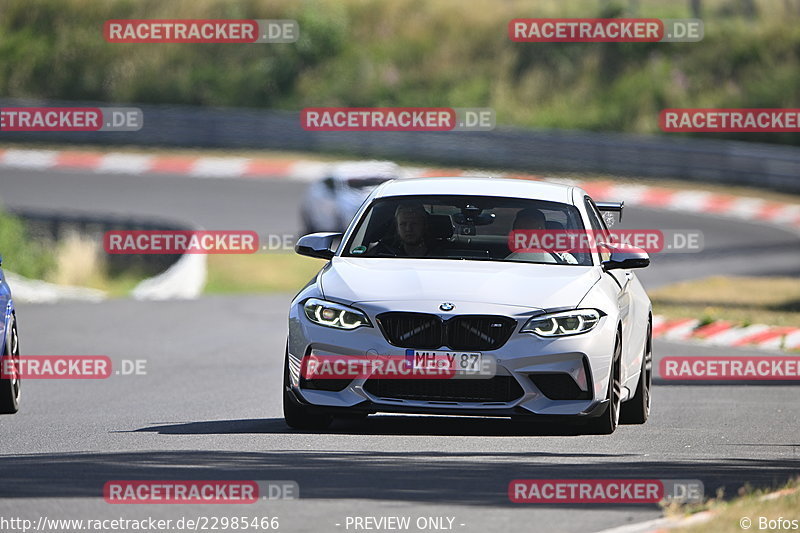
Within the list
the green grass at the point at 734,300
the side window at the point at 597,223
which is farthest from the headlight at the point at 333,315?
the green grass at the point at 734,300

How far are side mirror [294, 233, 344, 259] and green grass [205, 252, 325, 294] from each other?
1580 centimetres

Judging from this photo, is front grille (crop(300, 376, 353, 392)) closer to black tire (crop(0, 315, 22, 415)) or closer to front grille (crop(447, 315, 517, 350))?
front grille (crop(447, 315, 517, 350))

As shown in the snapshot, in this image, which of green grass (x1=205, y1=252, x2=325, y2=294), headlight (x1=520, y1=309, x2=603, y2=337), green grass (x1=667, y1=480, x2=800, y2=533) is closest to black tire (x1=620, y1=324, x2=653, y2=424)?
headlight (x1=520, y1=309, x2=603, y2=337)

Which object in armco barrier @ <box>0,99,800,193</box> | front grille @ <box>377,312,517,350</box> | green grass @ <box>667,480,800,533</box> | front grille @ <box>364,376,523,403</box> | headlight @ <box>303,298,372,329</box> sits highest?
armco barrier @ <box>0,99,800,193</box>

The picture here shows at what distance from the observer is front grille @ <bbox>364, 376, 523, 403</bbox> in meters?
9.85

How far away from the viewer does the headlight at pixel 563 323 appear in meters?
9.86

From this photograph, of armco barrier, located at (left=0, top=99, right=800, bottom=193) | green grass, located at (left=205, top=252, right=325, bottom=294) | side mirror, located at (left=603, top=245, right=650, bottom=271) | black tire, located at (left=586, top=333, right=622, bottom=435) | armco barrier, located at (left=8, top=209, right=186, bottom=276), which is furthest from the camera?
armco barrier, located at (left=0, top=99, right=800, bottom=193)

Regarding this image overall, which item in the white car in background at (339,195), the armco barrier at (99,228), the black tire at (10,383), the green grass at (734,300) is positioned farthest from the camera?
the armco barrier at (99,228)

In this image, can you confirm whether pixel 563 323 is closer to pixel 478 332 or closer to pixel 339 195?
pixel 478 332

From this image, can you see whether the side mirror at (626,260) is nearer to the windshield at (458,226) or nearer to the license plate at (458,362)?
the windshield at (458,226)

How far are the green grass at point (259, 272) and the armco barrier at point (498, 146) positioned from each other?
11.4 metres

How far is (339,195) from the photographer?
29.8 metres

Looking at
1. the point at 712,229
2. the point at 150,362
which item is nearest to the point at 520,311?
the point at 150,362

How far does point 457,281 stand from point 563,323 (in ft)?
2.26
